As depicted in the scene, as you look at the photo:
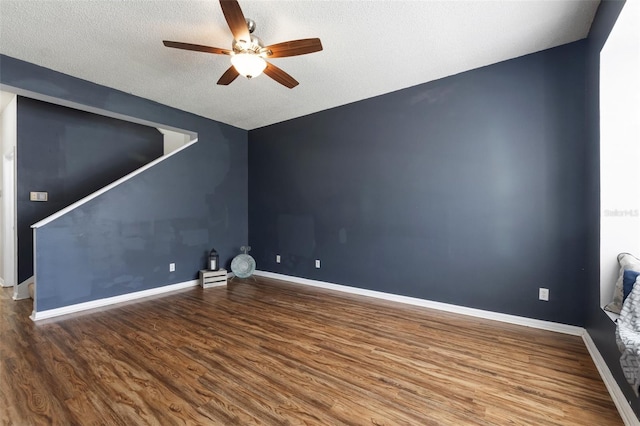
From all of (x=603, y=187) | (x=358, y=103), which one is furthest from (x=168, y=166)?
(x=603, y=187)

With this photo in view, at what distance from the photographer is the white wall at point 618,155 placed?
1.94m

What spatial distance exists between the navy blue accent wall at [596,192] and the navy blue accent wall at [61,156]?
5.84m

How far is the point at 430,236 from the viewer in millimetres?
3230

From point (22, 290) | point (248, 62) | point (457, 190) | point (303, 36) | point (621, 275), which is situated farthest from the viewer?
point (22, 290)

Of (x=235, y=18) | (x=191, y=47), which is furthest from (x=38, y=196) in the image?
(x=235, y=18)

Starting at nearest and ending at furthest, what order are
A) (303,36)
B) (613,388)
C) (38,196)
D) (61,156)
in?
(613,388), (303,36), (38,196), (61,156)

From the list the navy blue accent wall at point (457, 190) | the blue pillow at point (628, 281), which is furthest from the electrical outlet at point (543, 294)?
the blue pillow at point (628, 281)

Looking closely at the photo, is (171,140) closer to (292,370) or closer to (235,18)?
(235,18)

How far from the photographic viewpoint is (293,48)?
6.63ft

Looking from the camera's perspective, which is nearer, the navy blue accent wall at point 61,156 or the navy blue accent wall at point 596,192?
the navy blue accent wall at point 596,192

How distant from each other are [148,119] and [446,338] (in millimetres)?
4380

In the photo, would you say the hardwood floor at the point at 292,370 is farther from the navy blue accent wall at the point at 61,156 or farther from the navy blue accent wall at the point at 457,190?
the navy blue accent wall at the point at 61,156

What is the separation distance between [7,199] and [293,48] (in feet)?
16.6

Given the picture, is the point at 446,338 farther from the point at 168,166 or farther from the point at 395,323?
the point at 168,166
